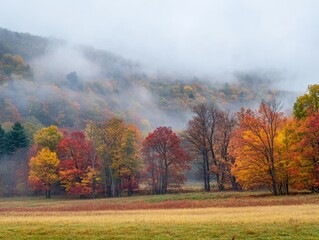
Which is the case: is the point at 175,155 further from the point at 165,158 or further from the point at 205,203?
the point at 205,203

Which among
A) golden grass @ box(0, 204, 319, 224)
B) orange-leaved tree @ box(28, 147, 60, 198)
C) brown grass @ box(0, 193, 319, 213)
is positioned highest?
orange-leaved tree @ box(28, 147, 60, 198)

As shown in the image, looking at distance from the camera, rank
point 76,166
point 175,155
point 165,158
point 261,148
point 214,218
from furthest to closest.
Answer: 1. point 76,166
2. point 175,155
3. point 165,158
4. point 261,148
5. point 214,218

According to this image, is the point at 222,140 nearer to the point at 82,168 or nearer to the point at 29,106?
the point at 82,168

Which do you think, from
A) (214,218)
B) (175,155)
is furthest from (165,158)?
(214,218)

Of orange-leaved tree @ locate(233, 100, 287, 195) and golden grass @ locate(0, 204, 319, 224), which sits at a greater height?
orange-leaved tree @ locate(233, 100, 287, 195)

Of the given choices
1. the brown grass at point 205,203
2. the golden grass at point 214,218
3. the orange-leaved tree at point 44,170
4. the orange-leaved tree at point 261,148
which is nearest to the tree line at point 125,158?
Result: the orange-leaved tree at point 44,170

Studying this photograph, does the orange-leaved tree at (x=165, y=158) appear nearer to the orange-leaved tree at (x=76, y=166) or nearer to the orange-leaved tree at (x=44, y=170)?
the orange-leaved tree at (x=76, y=166)

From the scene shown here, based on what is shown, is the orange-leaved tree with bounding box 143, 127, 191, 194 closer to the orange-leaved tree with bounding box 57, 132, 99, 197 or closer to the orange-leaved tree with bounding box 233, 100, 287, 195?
the orange-leaved tree with bounding box 57, 132, 99, 197

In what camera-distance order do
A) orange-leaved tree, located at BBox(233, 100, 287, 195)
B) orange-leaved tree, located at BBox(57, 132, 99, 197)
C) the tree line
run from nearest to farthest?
1. orange-leaved tree, located at BBox(233, 100, 287, 195)
2. the tree line
3. orange-leaved tree, located at BBox(57, 132, 99, 197)

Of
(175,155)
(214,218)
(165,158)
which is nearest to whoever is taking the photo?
(214,218)

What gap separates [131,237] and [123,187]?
6007cm

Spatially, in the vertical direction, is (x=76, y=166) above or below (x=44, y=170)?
above

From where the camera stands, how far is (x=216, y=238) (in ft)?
52.1

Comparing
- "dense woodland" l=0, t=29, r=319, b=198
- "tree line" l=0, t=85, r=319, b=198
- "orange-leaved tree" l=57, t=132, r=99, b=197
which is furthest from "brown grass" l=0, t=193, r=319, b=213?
"orange-leaved tree" l=57, t=132, r=99, b=197
